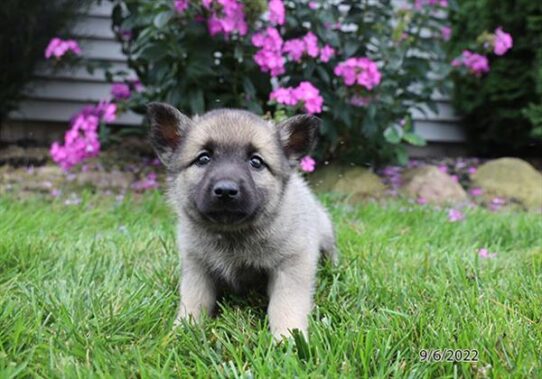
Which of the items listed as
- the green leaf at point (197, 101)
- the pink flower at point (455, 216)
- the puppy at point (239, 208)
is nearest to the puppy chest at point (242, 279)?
the puppy at point (239, 208)

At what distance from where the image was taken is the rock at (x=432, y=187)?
523 centimetres

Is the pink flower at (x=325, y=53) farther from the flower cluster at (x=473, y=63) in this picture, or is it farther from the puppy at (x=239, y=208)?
the puppy at (x=239, y=208)

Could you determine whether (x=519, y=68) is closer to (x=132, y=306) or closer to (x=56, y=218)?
(x=56, y=218)

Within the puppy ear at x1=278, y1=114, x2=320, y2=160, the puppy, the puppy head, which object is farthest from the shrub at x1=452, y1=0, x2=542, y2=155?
the puppy

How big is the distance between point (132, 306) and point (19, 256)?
849 mm

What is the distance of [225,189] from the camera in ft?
7.28

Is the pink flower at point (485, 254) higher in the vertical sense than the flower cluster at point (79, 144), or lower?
higher

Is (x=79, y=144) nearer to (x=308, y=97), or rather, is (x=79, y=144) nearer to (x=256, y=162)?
(x=308, y=97)

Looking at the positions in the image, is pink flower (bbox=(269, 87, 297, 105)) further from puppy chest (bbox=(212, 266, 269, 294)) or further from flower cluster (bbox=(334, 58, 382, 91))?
puppy chest (bbox=(212, 266, 269, 294))

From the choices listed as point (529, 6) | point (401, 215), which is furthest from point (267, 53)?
point (529, 6)

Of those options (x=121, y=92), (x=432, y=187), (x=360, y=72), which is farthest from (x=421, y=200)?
(x=121, y=92)

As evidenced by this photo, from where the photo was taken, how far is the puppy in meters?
2.30

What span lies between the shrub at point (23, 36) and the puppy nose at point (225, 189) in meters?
4.31

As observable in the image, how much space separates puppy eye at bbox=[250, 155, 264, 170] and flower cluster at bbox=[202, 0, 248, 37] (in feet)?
6.63
